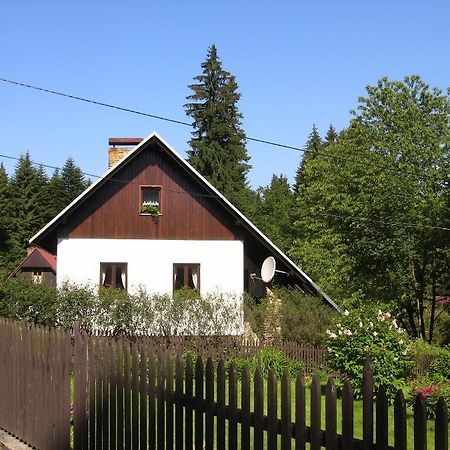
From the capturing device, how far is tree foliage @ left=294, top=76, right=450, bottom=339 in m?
30.4

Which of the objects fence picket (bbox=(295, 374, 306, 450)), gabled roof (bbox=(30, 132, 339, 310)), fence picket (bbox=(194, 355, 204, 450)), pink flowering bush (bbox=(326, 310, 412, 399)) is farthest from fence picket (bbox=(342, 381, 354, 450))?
gabled roof (bbox=(30, 132, 339, 310))

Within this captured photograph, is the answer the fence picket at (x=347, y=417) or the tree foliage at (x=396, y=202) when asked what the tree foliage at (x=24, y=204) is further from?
the fence picket at (x=347, y=417)

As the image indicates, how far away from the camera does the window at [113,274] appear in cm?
2191

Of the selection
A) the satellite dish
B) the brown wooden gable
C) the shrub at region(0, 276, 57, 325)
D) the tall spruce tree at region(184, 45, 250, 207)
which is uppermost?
the tall spruce tree at region(184, 45, 250, 207)

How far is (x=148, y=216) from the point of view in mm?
22219

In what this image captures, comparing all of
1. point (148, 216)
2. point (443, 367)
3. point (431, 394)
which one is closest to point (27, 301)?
point (148, 216)

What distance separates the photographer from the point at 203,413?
471 cm

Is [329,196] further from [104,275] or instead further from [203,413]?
[203,413]

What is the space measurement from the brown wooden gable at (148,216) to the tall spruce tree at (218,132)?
24.1 m

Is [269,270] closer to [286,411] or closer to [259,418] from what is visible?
[259,418]

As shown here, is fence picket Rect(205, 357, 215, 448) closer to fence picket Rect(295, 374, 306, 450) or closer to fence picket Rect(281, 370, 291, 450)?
fence picket Rect(281, 370, 291, 450)

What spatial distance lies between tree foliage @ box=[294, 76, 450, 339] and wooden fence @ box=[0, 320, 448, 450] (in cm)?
2484

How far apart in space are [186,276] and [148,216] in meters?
2.48

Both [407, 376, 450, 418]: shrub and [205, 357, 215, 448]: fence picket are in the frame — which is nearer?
[205, 357, 215, 448]: fence picket
